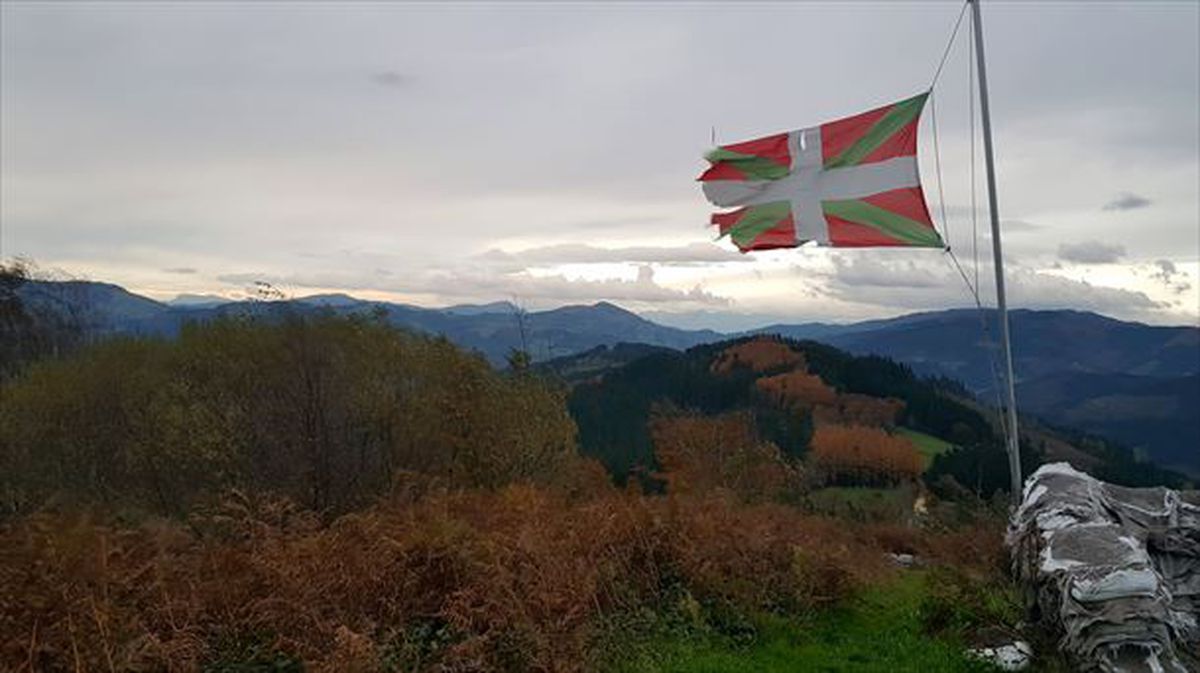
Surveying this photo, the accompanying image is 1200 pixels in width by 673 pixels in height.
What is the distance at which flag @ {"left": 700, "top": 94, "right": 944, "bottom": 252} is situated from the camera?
918 centimetres

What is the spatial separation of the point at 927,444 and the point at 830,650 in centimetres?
8985

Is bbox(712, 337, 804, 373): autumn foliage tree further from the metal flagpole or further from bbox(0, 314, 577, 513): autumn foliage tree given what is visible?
the metal flagpole

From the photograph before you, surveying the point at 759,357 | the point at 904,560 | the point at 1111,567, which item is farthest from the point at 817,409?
the point at 1111,567

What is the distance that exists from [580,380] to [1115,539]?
113 meters

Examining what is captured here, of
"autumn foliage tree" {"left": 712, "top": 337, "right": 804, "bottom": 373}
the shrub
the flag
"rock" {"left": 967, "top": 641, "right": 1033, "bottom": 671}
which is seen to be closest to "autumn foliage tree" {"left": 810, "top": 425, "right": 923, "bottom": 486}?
"autumn foliage tree" {"left": 712, "top": 337, "right": 804, "bottom": 373}

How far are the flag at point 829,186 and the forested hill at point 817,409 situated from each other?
187ft

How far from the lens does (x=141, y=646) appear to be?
7.05 m

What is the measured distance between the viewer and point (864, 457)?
78062mm

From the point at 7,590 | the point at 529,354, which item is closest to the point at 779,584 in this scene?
the point at 7,590

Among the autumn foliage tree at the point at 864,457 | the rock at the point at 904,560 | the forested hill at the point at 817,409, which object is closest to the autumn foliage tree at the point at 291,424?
the rock at the point at 904,560

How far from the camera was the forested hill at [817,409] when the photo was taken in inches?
3024

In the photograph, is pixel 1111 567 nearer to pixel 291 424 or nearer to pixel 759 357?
pixel 291 424

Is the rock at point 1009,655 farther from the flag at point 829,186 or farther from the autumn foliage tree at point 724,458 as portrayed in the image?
the autumn foliage tree at point 724,458

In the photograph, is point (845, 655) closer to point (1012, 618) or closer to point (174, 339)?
point (1012, 618)
